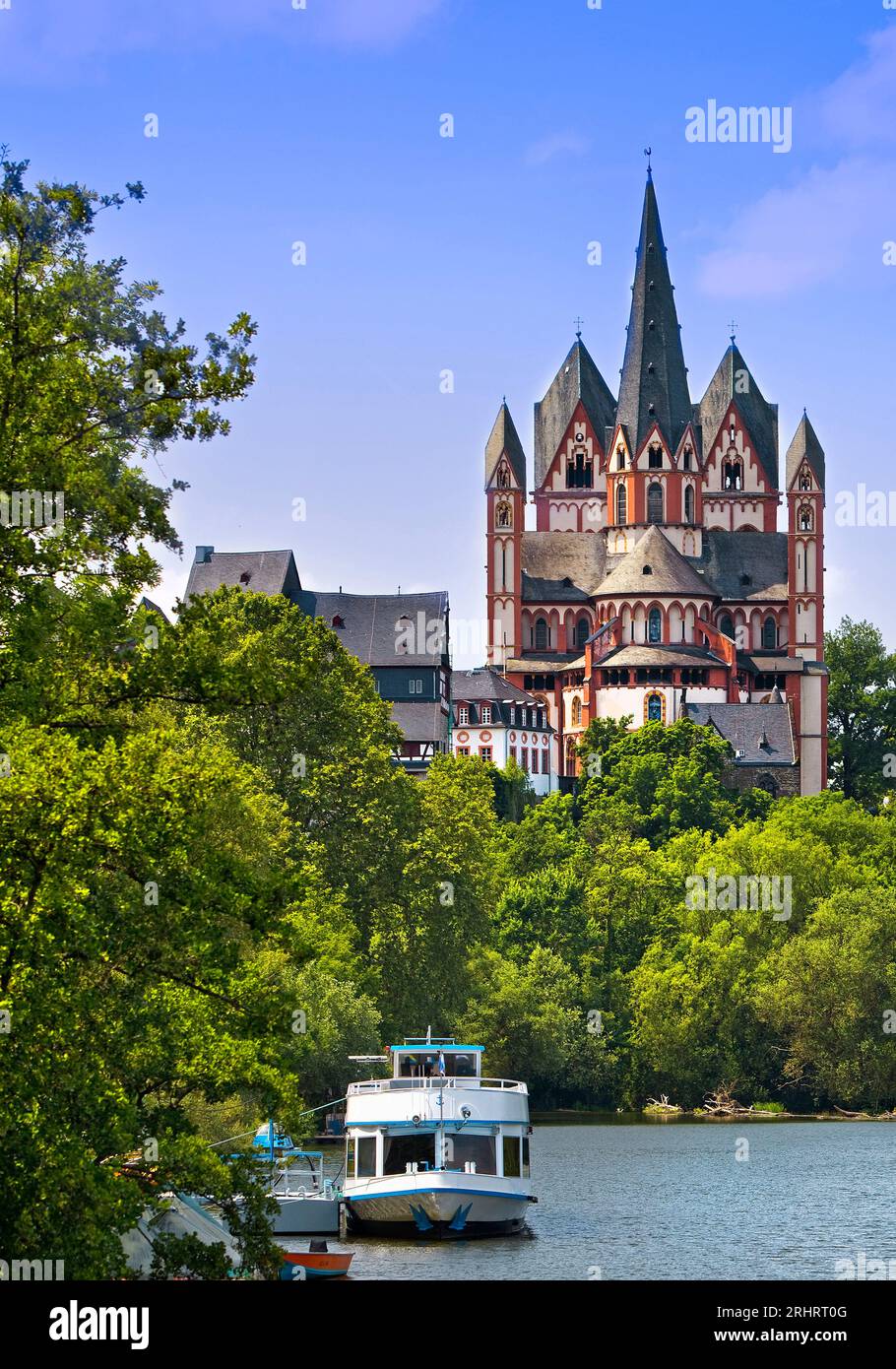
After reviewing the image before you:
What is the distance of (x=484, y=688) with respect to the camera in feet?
545

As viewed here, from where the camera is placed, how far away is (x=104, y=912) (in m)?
23.6

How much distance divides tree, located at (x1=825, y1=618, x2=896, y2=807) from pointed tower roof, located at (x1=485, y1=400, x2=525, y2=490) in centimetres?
2972

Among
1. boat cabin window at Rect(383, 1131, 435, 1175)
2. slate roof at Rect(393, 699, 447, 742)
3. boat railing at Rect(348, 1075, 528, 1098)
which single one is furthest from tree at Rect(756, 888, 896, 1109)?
slate roof at Rect(393, 699, 447, 742)

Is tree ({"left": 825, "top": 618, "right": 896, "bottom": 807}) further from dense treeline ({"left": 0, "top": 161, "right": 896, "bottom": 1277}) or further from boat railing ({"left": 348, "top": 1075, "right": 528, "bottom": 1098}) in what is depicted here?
boat railing ({"left": 348, "top": 1075, "right": 528, "bottom": 1098})

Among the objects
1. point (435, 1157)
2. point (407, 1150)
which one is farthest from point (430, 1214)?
point (407, 1150)

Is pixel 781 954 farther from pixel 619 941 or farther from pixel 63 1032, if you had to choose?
pixel 63 1032

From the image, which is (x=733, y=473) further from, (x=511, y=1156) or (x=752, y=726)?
(x=511, y=1156)

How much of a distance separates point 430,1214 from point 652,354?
13812cm

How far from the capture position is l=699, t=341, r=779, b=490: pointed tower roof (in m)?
188

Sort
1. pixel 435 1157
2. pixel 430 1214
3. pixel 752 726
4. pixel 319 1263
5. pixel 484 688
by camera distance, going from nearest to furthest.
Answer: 1. pixel 319 1263
2. pixel 430 1214
3. pixel 435 1157
4. pixel 752 726
5. pixel 484 688

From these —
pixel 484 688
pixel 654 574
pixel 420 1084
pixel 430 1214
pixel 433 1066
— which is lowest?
pixel 430 1214

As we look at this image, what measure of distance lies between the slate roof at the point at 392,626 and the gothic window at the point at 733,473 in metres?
42.6

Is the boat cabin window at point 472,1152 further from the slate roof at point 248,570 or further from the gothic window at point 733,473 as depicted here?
the gothic window at point 733,473
